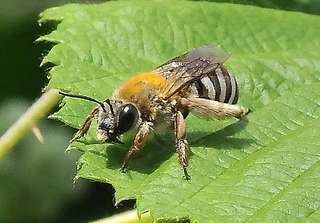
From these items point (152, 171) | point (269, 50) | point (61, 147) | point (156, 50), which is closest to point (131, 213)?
point (152, 171)

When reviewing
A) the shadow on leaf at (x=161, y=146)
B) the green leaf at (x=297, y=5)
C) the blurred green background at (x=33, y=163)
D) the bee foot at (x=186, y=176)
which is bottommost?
the blurred green background at (x=33, y=163)

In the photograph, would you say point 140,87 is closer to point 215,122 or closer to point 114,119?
point 114,119

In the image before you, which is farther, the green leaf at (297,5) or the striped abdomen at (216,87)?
the green leaf at (297,5)

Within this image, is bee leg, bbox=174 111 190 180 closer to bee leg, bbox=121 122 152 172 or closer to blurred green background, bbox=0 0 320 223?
bee leg, bbox=121 122 152 172

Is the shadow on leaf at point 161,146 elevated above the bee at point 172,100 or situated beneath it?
situated beneath

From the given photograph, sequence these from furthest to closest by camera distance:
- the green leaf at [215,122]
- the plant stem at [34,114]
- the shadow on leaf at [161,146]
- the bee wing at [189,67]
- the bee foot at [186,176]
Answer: the plant stem at [34,114] < the bee wing at [189,67] < the shadow on leaf at [161,146] < the bee foot at [186,176] < the green leaf at [215,122]

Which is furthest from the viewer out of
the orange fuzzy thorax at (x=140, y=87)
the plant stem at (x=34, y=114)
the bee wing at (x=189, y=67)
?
the plant stem at (x=34, y=114)

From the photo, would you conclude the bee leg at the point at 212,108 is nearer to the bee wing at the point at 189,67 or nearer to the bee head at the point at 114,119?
the bee wing at the point at 189,67

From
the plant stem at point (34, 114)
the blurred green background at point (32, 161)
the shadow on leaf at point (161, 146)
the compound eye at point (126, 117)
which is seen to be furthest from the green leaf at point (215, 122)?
the blurred green background at point (32, 161)
